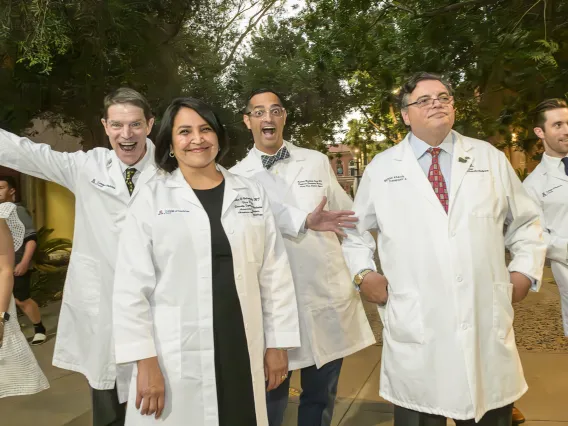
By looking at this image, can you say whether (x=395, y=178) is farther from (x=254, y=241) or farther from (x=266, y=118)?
(x=266, y=118)

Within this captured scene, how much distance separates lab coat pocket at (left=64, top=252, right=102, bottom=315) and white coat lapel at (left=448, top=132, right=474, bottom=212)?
69.2 inches

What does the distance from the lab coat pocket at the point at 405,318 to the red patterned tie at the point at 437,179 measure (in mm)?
407

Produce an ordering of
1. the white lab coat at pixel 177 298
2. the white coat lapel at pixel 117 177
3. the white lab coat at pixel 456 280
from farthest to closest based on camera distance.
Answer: the white coat lapel at pixel 117 177
the white lab coat at pixel 456 280
the white lab coat at pixel 177 298

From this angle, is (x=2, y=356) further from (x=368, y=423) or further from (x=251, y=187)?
(x=368, y=423)

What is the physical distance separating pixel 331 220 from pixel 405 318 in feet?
2.19

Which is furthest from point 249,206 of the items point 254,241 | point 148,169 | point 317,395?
point 317,395

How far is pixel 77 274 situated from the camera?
9.36ft

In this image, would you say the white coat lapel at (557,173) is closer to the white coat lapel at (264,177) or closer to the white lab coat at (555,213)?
the white lab coat at (555,213)

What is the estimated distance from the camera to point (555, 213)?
128 inches

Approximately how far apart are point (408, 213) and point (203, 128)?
92 cm

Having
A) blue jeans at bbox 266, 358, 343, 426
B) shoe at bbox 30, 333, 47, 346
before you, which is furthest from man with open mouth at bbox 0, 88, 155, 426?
shoe at bbox 30, 333, 47, 346

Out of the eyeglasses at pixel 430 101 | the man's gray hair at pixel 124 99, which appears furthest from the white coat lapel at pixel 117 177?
the eyeglasses at pixel 430 101

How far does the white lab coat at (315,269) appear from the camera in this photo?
10.1ft

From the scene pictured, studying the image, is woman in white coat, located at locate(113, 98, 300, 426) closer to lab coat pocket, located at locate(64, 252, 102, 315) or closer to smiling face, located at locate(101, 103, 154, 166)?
smiling face, located at locate(101, 103, 154, 166)
